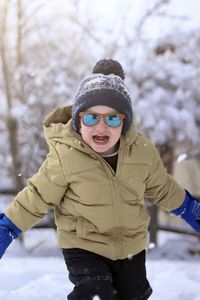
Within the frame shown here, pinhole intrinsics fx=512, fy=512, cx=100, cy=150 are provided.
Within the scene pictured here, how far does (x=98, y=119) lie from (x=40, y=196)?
45cm

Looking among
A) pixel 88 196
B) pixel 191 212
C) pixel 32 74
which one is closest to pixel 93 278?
pixel 88 196

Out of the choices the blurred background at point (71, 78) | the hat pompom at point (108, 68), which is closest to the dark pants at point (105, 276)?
the hat pompom at point (108, 68)

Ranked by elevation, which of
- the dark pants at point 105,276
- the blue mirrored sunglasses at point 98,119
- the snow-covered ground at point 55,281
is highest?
the blue mirrored sunglasses at point 98,119

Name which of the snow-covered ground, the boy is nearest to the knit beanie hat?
the boy

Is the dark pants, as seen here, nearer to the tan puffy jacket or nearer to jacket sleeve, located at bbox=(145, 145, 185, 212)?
A: the tan puffy jacket

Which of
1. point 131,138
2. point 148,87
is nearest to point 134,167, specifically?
point 131,138

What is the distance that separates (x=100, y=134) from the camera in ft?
7.77

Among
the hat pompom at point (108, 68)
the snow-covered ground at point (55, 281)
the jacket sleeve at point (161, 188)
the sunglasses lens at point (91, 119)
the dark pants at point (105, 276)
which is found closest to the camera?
the dark pants at point (105, 276)

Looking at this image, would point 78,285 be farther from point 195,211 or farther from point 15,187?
point 15,187

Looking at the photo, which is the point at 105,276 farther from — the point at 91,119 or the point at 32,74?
the point at 32,74

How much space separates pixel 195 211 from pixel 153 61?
24.7 ft

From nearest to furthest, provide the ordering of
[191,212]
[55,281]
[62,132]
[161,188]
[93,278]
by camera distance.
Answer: [93,278] < [62,132] < [161,188] < [191,212] < [55,281]

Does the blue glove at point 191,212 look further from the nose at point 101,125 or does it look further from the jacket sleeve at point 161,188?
the nose at point 101,125

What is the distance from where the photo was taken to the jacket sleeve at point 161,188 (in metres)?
2.58
